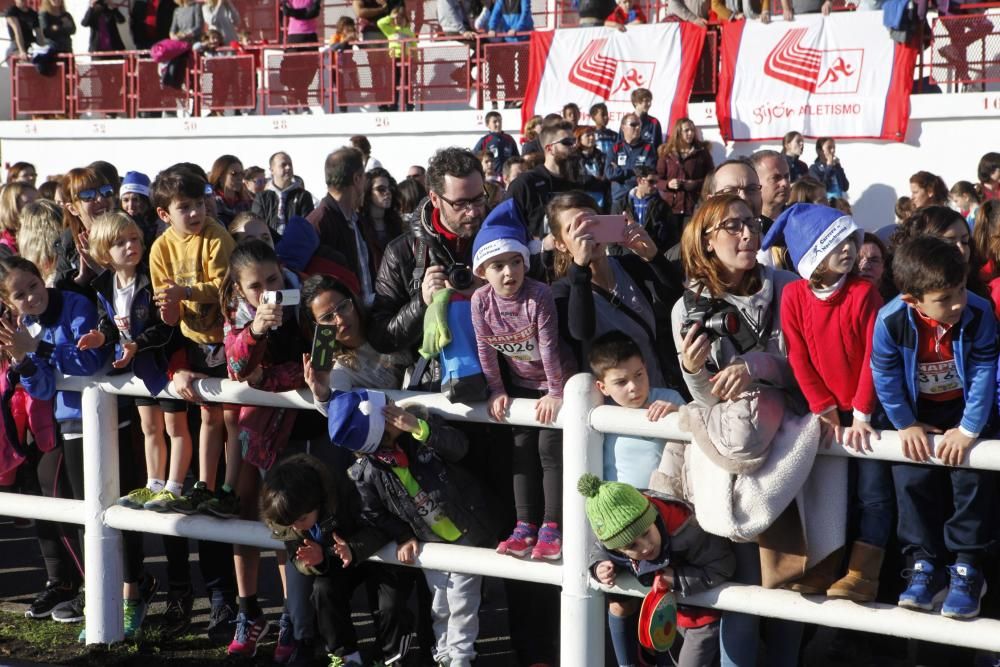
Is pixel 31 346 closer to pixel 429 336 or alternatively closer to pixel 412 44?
pixel 429 336

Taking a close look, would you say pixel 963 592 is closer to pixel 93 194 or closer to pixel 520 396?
pixel 520 396

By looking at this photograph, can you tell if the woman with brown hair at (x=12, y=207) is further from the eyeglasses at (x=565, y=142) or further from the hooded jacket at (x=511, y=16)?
the hooded jacket at (x=511, y=16)

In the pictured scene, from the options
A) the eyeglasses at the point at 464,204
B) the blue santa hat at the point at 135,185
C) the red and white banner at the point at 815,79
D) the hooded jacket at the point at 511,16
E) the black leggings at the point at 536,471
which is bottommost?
the black leggings at the point at 536,471

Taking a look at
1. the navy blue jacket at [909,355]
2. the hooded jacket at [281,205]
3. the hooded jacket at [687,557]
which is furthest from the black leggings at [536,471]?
the hooded jacket at [281,205]

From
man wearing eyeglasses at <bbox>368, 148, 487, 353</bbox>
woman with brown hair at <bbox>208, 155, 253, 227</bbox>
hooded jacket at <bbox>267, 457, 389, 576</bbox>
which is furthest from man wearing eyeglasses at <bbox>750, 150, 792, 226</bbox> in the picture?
woman with brown hair at <bbox>208, 155, 253, 227</bbox>

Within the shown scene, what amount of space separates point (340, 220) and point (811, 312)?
362 centimetres

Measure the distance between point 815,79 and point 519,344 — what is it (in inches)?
472

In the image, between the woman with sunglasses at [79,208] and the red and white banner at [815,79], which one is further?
the red and white banner at [815,79]

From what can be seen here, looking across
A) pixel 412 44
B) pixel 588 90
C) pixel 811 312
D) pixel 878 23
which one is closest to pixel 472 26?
pixel 412 44

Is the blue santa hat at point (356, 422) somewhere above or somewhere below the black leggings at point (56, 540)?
above

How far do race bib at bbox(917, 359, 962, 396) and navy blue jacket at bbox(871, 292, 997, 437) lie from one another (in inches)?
0.7

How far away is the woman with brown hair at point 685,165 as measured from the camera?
465 inches

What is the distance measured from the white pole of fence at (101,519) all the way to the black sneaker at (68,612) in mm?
516

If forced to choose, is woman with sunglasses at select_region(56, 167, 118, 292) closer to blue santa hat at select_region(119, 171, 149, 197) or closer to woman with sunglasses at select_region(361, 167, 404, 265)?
blue santa hat at select_region(119, 171, 149, 197)
